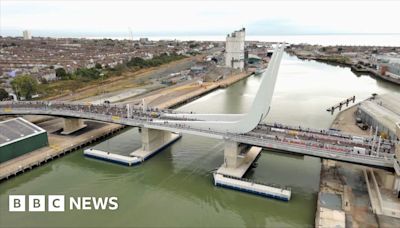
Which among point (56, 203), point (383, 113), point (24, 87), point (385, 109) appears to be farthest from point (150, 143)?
point (24, 87)

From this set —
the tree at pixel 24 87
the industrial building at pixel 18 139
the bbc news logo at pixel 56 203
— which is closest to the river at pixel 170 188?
the bbc news logo at pixel 56 203

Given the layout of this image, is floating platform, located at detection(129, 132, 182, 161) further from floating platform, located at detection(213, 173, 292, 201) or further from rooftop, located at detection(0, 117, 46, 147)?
rooftop, located at detection(0, 117, 46, 147)

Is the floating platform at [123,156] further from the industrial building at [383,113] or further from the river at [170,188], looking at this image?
the industrial building at [383,113]

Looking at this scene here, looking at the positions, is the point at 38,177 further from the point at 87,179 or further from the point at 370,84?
the point at 370,84

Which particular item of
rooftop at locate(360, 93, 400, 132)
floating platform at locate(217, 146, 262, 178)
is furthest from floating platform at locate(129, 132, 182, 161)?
rooftop at locate(360, 93, 400, 132)

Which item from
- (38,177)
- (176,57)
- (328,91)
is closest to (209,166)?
(38,177)
